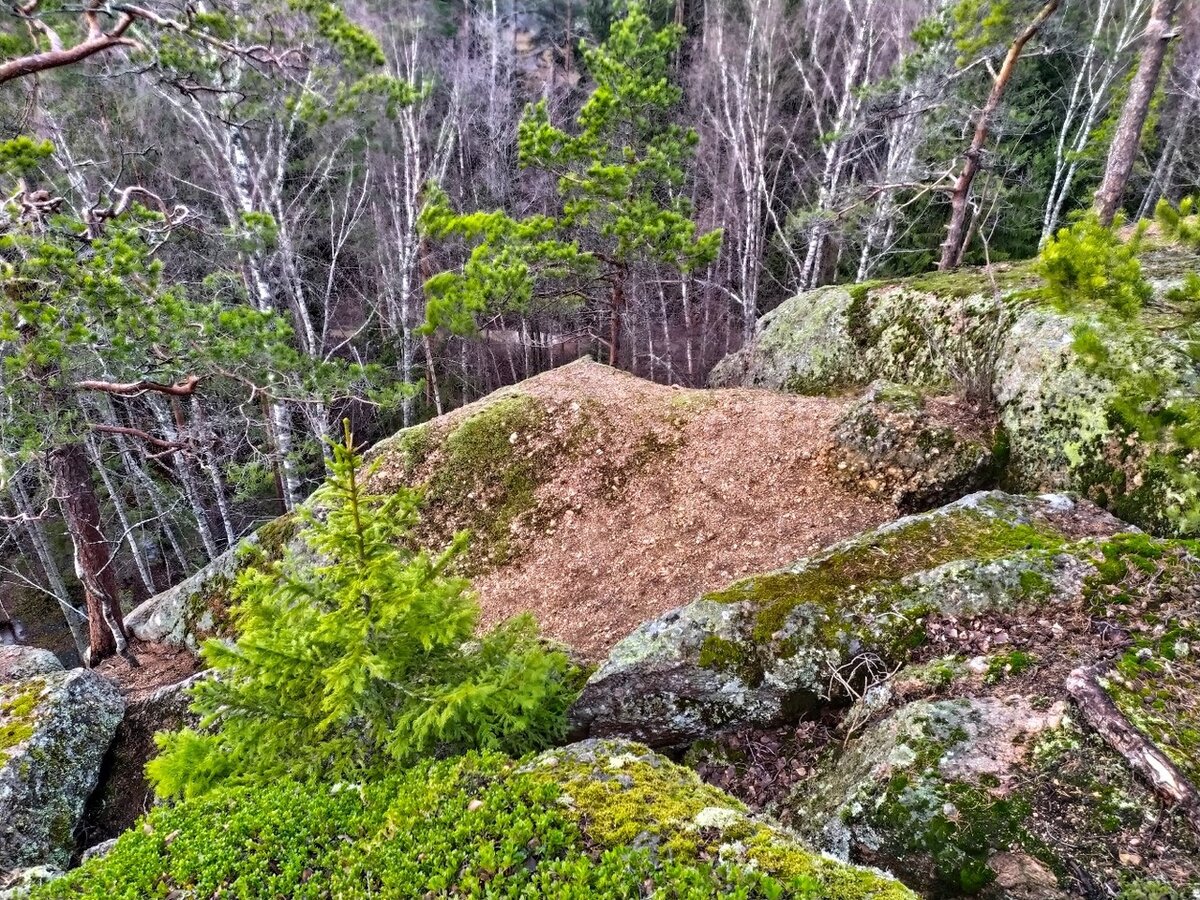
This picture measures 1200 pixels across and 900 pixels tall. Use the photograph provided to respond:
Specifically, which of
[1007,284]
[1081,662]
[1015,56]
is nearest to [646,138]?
[1015,56]

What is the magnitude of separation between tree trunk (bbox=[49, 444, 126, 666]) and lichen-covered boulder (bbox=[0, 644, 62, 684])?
82cm

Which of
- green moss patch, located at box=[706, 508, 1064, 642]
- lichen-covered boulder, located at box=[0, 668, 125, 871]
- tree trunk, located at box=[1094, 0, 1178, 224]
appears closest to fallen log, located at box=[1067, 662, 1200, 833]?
green moss patch, located at box=[706, 508, 1064, 642]

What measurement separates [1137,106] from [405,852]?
29.9 feet

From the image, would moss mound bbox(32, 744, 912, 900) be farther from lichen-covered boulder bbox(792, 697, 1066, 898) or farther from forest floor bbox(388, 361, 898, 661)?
forest floor bbox(388, 361, 898, 661)

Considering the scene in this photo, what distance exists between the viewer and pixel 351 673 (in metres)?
2.67

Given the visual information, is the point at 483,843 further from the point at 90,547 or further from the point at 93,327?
the point at 90,547

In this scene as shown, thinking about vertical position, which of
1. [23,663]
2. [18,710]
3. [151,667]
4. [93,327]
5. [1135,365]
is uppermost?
[93,327]

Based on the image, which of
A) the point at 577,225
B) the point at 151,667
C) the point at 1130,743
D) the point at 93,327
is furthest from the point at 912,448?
the point at 151,667

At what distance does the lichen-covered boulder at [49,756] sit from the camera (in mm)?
4605

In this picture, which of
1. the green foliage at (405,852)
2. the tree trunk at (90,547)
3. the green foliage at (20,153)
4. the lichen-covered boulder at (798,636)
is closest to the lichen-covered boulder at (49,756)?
the tree trunk at (90,547)

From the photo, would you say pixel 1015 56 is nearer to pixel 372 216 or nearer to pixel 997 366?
pixel 997 366

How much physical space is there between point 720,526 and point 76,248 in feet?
22.5

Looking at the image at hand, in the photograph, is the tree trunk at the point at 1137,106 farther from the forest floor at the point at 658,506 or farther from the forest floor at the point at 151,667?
the forest floor at the point at 151,667

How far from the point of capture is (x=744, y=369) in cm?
1153
